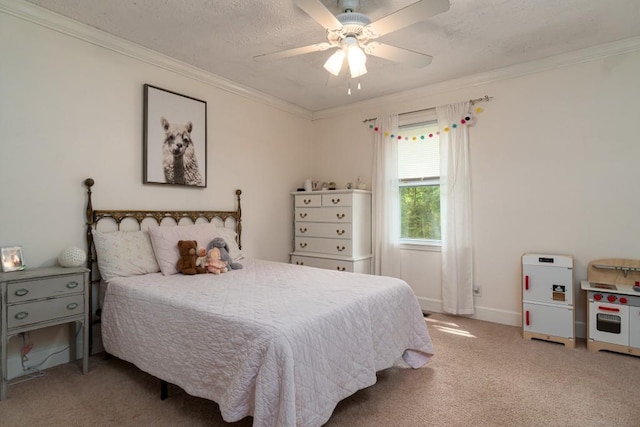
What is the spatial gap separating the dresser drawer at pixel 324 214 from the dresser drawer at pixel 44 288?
258 cm

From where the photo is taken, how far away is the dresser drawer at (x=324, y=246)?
4023mm

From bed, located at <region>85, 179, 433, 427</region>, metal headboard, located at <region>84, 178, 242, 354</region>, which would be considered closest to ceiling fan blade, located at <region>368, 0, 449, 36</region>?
bed, located at <region>85, 179, 433, 427</region>

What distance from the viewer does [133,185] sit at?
300 centimetres

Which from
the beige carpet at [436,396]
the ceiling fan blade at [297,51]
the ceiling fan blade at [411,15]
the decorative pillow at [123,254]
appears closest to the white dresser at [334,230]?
the beige carpet at [436,396]

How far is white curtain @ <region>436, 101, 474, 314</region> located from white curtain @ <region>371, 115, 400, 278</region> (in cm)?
56

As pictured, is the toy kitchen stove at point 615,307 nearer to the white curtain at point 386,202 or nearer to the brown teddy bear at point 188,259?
the white curtain at point 386,202

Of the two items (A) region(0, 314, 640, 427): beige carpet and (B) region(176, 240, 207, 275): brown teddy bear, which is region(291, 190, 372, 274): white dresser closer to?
(A) region(0, 314, 640, 427): beige carpet

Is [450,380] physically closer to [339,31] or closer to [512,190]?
[512,190]

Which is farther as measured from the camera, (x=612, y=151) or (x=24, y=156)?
(x=612, y=151)

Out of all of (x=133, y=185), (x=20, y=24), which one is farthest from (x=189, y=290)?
(x=20, y=24)

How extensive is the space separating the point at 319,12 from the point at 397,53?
711 millimetres

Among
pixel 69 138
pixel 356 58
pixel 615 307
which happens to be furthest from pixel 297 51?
pixel 615 307

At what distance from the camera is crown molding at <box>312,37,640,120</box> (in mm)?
2949

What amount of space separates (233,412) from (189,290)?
3.02 ft
